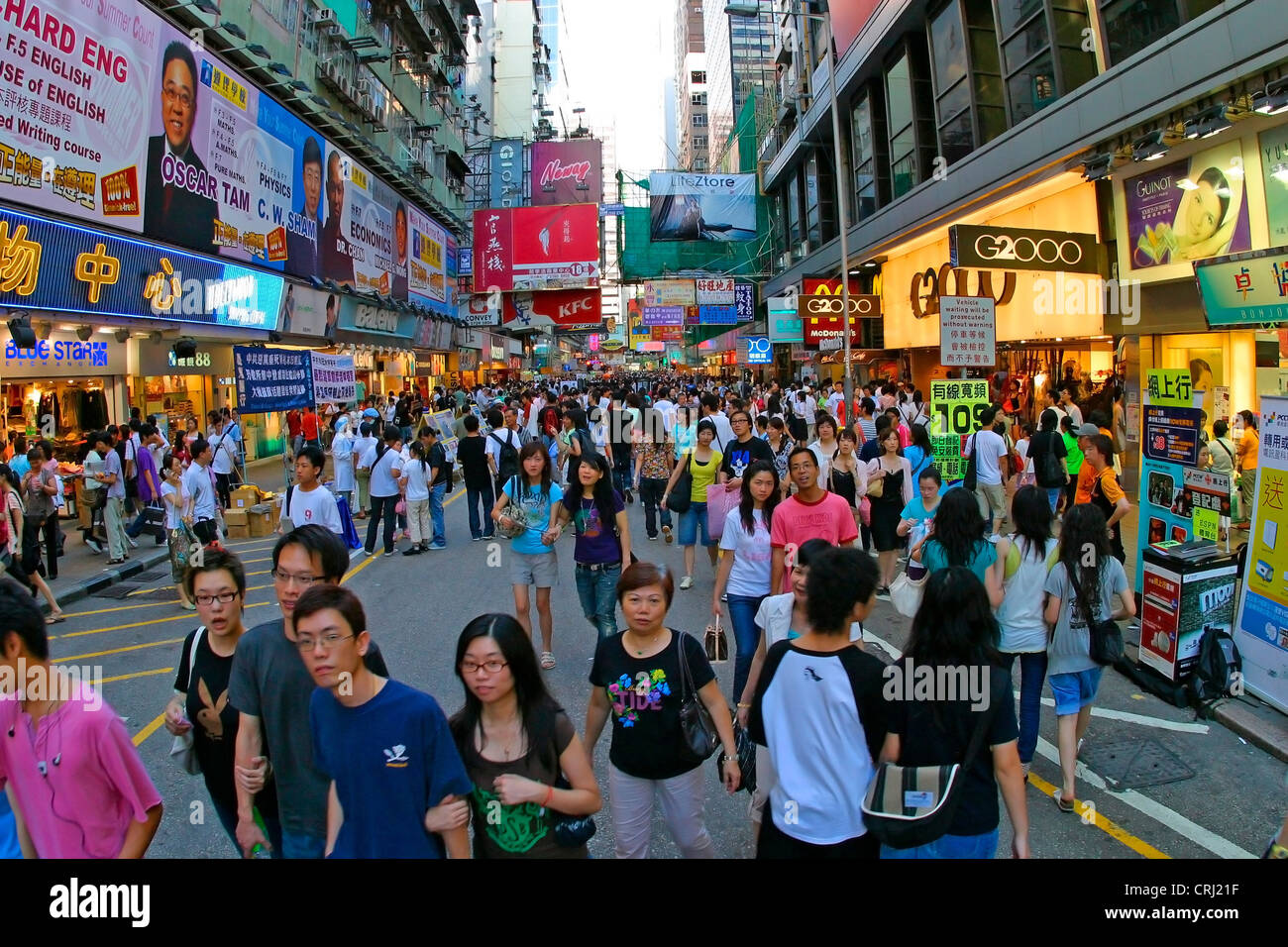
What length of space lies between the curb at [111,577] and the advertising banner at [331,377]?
3.27 metres

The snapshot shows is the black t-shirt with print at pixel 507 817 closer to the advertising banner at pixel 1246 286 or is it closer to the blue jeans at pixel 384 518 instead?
the advertising banner at pixel 1246 286

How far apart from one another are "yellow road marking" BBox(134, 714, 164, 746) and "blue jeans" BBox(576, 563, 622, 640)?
9.89 ft

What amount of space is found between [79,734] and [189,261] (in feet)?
54.3

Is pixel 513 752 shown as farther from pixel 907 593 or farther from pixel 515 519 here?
pixel 515 519

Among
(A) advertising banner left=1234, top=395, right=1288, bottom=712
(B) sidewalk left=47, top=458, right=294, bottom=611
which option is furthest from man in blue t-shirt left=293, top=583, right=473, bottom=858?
(B) sidewalk left=47, top=458, right=294, bottom=611

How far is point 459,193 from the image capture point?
45.4 metres

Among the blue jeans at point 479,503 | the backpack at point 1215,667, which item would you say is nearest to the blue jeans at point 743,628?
the backpack at point 1215,667

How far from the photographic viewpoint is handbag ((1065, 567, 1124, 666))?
13.3 feet

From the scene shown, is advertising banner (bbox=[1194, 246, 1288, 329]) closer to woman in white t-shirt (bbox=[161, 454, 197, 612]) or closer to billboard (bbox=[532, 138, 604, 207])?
woman in white t-shirt (bbox=[161, 454, 197, 612])

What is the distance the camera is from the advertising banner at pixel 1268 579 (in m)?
5.34

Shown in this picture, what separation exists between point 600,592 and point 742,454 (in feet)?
9.25

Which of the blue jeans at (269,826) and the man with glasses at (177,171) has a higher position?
the man with glasses at (177,171)

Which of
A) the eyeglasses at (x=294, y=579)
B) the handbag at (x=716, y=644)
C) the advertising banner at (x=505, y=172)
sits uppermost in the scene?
the advertising banner at (x=505, y=172)

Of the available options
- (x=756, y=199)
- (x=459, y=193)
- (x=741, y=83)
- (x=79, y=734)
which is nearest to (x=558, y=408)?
(x=79, y=734)
